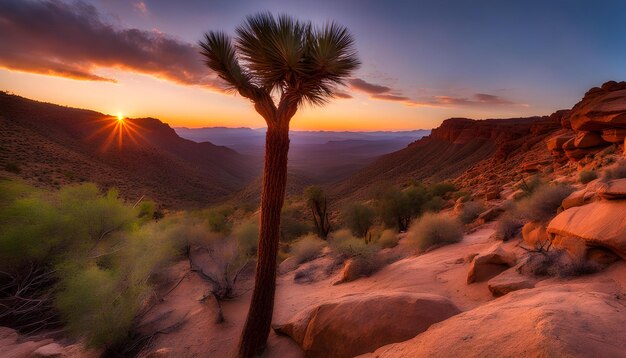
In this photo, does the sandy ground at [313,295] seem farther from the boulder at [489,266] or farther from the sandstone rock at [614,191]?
the sandstone rock at [614,191]

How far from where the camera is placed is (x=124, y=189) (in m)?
37.8

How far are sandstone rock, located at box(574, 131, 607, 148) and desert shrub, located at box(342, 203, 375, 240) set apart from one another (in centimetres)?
1365

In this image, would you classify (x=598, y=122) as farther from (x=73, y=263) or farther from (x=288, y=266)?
(x=73, y=263)

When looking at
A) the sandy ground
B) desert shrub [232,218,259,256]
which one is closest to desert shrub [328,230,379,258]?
the sandy ground

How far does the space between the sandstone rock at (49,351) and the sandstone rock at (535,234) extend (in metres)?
11.3

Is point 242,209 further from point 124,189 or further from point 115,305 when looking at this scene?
point 115,305

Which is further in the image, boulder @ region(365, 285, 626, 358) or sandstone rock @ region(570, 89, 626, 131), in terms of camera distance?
sandstone rock @ region(570, 89, 626, 131)

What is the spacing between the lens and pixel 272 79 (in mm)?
5352

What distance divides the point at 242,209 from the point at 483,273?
30939 mm

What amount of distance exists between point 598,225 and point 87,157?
184 ft

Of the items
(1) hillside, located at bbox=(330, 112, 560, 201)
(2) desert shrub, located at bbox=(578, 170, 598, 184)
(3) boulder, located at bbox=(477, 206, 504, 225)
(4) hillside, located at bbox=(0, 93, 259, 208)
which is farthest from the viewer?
(1) hillside, located at bbox=(330, 112, 560, 201)

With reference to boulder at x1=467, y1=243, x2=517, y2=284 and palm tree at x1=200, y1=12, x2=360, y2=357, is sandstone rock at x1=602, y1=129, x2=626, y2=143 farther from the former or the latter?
palm tree at x1=200, y1=12, x2=360, y2=357

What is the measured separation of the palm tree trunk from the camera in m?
5.76

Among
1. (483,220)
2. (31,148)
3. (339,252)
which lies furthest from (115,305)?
(31,148)
